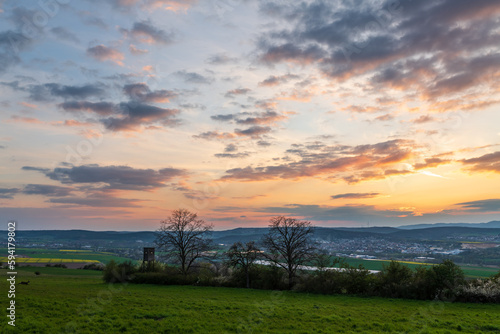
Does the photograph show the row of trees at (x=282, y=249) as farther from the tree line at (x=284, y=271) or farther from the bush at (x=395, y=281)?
the bush at (x=395, y=281)

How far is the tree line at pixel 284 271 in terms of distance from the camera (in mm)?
35713

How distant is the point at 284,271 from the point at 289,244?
4.22 meters

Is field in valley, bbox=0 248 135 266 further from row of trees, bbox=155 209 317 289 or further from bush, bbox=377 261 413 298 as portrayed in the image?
bush, bbox=377 261 413 298

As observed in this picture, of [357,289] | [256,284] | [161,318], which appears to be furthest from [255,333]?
[256,284]

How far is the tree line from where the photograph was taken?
3571 cm

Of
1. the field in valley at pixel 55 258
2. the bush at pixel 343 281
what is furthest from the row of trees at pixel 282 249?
the field in valley at pixel 55 258

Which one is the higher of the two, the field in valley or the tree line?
the tree line

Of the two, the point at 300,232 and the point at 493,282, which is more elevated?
the point at 300,232

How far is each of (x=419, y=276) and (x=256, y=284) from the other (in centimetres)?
2270

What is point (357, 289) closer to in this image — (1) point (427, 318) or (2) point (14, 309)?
(1) point (427, 318)

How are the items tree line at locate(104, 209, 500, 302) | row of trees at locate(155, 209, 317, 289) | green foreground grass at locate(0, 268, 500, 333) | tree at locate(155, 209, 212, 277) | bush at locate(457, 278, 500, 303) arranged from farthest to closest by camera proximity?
tree at locate(155, 209, 212, 277), row of trees at locate(155, 209, 317, 289), tree line at locate(104, 209, 500, 302), bush at locate(457, 278, 500, 303), green foreground grass at locate(0, 268, 500, 333)

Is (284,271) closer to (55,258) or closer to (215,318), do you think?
(215,318)

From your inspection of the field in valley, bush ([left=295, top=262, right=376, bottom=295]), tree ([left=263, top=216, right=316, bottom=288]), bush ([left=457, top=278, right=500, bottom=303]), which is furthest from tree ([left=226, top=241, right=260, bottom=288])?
the field in valley

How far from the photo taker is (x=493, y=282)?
112 feet
